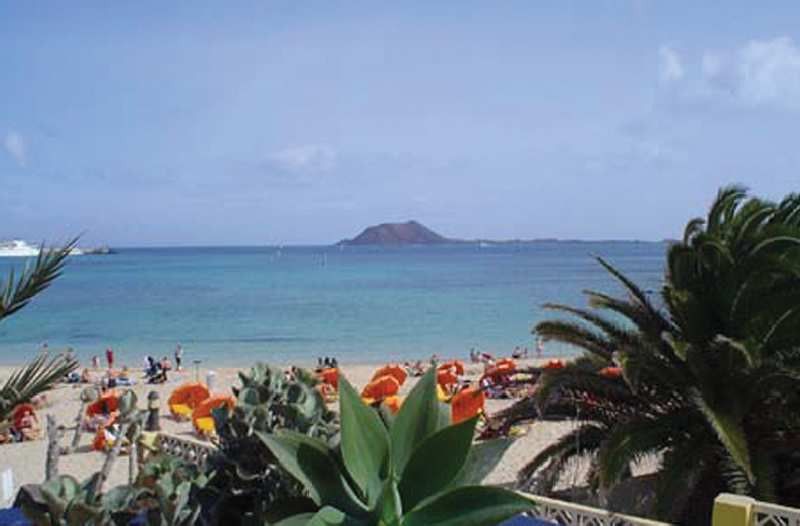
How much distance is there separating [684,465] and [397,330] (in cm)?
4180

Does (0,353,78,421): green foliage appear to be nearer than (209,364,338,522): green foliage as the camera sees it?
No

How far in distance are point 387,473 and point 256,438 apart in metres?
0.86

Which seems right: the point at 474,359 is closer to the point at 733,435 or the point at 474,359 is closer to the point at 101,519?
the point at 733,435

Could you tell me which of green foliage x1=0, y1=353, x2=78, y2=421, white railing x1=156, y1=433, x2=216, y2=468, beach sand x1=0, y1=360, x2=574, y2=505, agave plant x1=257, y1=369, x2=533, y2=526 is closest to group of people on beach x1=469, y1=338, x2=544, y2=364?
beach sand x1=0, y1=360, x2=574, y2=505

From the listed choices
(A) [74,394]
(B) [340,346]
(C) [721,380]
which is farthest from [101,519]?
(B) [340,346]

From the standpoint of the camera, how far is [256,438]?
268 cm

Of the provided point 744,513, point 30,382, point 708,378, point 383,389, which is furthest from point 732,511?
point 383,389

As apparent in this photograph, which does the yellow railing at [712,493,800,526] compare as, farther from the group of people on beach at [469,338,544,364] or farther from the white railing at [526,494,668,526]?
the group of people on beach at [469,338,544,364]

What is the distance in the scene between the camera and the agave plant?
72.8 inches

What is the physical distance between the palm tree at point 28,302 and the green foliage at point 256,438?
46.2 inches

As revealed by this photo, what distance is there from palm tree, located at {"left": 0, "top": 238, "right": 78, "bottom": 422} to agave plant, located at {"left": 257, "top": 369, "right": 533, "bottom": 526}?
197cm

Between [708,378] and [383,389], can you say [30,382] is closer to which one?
[708,378]

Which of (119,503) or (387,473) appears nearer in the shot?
(387,473)

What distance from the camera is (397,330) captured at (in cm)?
4938
